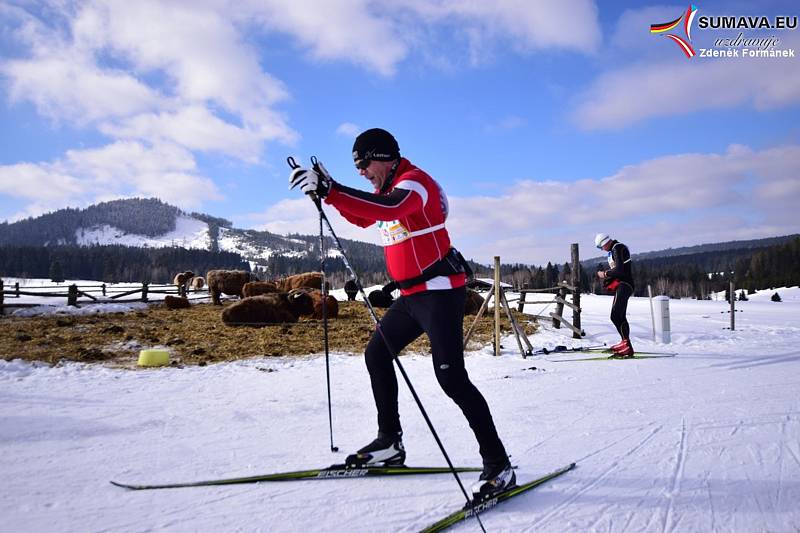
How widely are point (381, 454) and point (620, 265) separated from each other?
25.1 ft

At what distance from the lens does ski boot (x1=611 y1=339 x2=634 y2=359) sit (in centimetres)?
877

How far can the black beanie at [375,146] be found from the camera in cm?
306

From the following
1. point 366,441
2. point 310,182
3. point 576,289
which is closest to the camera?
point 310,182

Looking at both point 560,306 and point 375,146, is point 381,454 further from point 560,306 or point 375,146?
point 560,306

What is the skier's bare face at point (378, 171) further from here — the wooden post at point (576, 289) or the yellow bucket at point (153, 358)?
the wooden post at point (576, 289)

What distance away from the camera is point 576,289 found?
12438 millimetres

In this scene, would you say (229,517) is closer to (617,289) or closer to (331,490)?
(331,490)

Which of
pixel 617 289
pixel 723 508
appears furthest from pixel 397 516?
pixel 617 289

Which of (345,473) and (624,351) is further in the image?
(624,351)

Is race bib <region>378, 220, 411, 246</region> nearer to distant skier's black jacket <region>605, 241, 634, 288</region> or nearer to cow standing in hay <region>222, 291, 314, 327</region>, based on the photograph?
distant skier's black jacket <region>605, 241, 634, 288</region>

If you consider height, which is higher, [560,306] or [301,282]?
[301,282]

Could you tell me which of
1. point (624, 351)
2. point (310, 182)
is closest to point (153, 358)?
point (310, 182)

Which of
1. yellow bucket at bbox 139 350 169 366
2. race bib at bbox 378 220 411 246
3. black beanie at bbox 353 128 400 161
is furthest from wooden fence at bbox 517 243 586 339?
black beanie at bbox 353 128 400 161

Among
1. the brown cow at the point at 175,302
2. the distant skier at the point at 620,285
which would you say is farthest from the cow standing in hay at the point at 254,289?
the distant skier at the point at 620,285
